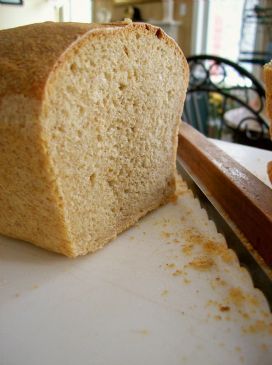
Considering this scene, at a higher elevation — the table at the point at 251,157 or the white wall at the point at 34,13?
the white wall at the point at 34,13

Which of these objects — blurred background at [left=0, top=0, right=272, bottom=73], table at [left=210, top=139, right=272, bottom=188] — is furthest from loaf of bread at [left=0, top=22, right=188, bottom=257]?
blurred background at [left=0, top=0, right=272, bottom=73]

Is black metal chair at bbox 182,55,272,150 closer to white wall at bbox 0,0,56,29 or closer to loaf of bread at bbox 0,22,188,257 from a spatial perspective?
loaf of bread at bbox 0,22,188,257

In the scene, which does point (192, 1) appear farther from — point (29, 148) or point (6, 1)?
point (29, 148)

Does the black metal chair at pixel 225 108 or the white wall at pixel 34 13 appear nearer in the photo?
the white wall at pixel 34 13

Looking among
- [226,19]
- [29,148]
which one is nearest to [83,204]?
[29,148]

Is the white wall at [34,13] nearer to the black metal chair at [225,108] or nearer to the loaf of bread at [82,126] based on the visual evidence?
the loaf of bread at [82,126]

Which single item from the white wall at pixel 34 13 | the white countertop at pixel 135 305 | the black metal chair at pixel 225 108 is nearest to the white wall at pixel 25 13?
the white wall at pixel 34 13
